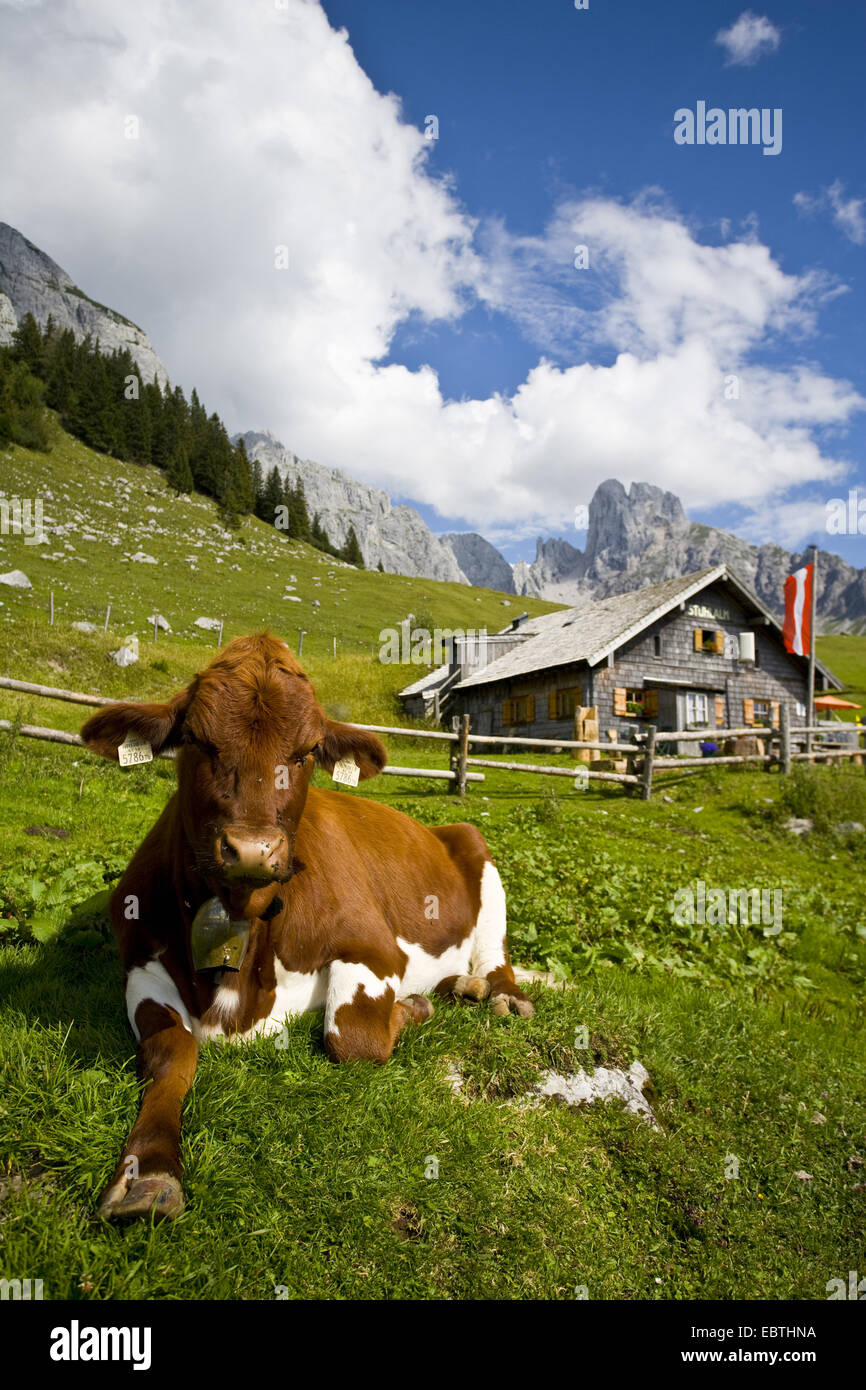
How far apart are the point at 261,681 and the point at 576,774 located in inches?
548

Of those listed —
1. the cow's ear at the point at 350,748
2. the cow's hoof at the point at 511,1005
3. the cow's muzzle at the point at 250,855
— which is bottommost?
the cow's hoof at the point at 511,1005

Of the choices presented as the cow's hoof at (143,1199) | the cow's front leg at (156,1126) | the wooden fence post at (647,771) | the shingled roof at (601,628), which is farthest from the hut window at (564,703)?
the cow's hoof at (143,1199)

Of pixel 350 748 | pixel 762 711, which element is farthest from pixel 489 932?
pixel 762 711

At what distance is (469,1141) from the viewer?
10.6 ft

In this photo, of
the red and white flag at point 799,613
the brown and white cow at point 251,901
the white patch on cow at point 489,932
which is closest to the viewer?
the brown and white cow at point 251,901

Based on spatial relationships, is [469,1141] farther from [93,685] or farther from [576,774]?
[93,685]

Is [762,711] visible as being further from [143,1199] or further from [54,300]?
[54,300]

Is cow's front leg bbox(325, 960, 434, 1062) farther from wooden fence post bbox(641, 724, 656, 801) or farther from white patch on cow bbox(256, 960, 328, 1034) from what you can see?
wooden fence post bbox(641, 724, 656, 801)

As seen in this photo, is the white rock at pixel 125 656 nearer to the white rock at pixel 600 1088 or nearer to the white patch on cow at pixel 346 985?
the white patch on cow at pixel 346 985

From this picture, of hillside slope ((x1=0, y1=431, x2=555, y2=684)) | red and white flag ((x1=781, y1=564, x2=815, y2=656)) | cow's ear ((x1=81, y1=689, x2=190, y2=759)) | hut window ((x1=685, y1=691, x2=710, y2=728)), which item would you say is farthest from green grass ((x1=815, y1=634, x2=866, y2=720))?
cow's ear ((x1=81, y1=689, x2=190, y2=759))

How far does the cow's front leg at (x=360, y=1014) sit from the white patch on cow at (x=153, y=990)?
2.10 ft

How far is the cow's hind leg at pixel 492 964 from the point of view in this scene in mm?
4523

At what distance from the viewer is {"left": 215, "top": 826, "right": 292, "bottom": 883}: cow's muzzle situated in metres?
2.63

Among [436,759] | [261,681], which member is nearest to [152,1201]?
[261,681]
